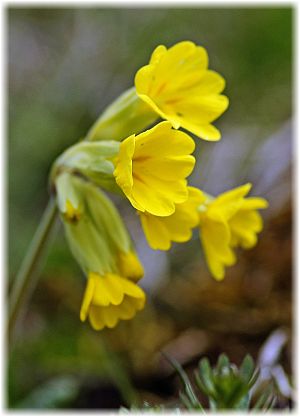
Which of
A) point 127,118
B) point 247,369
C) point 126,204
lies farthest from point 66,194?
point 126,204

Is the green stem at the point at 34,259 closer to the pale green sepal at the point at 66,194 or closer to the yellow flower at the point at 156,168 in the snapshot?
the pale green sepal at the point at 66,194

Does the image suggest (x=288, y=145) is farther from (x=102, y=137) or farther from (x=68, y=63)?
(x=102, y=137)

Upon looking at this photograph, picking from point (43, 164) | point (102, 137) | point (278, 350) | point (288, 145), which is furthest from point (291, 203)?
point (102, 137)

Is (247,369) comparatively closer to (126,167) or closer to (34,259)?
(126,167)

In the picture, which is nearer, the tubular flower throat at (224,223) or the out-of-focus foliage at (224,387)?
the out-of-focus foliage at (224,387)

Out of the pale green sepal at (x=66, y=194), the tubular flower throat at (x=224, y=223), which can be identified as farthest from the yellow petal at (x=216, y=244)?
the pale green sepal at (x=66, y=194)

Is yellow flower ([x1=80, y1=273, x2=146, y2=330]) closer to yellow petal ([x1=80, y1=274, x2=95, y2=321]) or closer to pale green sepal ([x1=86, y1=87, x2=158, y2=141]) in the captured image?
yellow petal ([x1=80, y1=274, x2=95, y2=321])

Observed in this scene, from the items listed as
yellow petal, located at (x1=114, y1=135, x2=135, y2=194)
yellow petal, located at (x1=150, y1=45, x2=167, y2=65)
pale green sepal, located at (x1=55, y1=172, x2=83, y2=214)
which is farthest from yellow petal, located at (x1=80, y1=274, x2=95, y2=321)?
yellow petal, located at (x1=150, y1=45, x2=167, y2=65)
